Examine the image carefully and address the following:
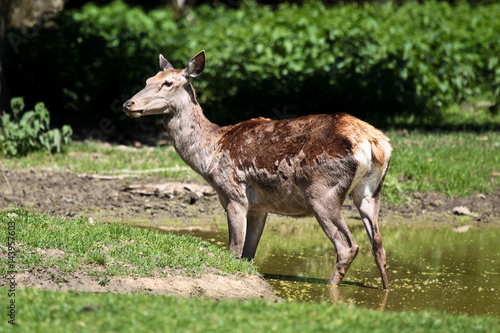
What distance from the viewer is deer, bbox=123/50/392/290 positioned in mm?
7102

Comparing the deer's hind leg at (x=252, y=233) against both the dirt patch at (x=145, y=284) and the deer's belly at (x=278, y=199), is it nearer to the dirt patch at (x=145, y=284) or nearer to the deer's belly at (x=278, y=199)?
the deer's belly at (x=278, y=199)

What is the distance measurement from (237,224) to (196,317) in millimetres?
2515

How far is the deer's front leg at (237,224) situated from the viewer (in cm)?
758

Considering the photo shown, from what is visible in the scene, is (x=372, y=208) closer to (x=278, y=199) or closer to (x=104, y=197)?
(x=278, y=199)

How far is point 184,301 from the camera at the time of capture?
5.56 m

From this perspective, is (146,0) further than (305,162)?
Yes

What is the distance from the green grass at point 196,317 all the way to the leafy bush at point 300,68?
34.4 ft

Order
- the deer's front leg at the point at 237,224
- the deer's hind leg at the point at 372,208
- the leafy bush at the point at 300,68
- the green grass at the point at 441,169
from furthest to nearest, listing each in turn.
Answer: the leafy bush at the point at 300,68 → the green grass at the point at 441,169 → the deer's front leg at the point at 237,224 → the deer's hind leg at the point at 372,208

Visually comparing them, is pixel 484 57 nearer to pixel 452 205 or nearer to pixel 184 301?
pixel 452 205

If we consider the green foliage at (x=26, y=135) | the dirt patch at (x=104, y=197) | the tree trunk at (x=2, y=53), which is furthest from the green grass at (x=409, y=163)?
the tree trunk at (x=2, y=53)

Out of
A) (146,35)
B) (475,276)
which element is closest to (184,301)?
(475,276)

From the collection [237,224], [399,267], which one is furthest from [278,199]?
[399,267]

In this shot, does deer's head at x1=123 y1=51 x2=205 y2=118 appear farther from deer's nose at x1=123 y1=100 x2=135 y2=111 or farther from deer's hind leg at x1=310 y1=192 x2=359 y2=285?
deer's hind leg at x1=310 y1=192 x2=359 y2=285

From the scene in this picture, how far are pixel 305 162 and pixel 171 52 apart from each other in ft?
35.1
